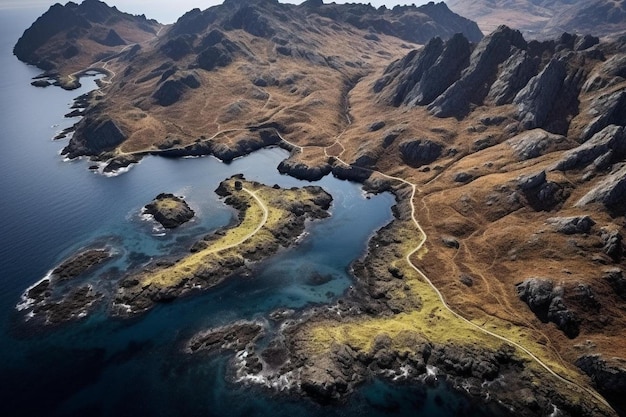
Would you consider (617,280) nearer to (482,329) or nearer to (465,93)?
(482,329)

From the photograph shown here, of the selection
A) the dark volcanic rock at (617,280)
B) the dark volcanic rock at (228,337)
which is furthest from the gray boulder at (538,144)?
the dark volcanic rock at (228,337)

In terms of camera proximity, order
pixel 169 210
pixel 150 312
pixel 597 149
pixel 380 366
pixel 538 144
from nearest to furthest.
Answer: pixel 380 366, pixel 150 312, pixel 597 149, pixel 169 210, pixel 538 144

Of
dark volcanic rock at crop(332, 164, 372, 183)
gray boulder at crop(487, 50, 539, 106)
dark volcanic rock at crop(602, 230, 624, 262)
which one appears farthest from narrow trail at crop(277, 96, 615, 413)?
gray boulder at crop(487, 50, 539, 106)

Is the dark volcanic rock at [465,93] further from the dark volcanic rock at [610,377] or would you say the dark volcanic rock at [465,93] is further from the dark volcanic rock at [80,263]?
the dark volcanic rock at [80,263]

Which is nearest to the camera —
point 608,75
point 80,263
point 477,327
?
point 477,327

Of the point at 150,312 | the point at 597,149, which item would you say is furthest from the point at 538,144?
the point at 150,312

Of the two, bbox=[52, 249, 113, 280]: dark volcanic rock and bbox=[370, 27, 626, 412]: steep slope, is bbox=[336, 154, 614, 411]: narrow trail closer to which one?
bbox=[370, 27, 626, 412]: steep slope

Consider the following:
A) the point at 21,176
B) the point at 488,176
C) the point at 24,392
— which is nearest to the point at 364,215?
the point at 488,176
